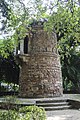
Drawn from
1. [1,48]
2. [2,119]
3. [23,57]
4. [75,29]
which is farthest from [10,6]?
[23,57]

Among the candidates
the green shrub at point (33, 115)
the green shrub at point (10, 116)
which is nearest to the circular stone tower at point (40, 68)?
the green shrub at point (33, 115)

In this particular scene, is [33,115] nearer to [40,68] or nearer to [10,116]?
[10,116]

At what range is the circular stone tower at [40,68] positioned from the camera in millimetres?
13195

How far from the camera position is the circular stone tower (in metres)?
13.2

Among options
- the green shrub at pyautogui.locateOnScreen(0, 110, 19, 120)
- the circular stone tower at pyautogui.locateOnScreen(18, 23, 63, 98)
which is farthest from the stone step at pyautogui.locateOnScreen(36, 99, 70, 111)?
the green shrub at pyautogui.locateOnScreen(0, 110, 19, 120)

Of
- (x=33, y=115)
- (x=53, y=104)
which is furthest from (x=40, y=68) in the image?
(x=33, y=115)

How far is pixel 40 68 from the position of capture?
1337cm

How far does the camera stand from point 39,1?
19.4ft

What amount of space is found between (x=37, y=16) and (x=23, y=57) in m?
7.79

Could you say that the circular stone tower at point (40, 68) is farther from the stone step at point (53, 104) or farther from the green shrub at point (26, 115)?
the green shrub at point (26, 115)

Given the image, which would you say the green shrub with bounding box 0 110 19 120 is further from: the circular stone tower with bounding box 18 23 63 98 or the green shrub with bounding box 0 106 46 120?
the circular stone tower with bounding box 18 23 63 98

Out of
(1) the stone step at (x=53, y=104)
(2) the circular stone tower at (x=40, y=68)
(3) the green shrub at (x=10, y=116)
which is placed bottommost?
(1) the stone step at (x=53, y=104)

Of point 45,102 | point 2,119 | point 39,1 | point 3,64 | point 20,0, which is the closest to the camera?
point 2,119

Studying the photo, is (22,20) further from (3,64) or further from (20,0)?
(3,64)
